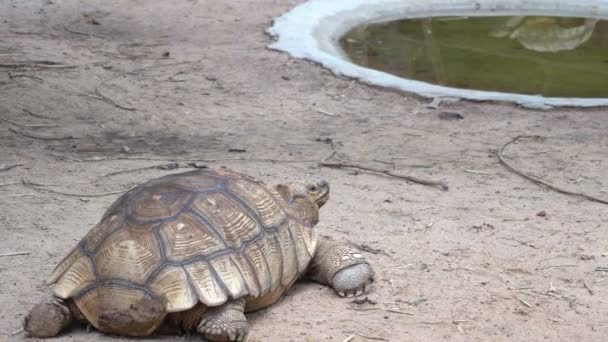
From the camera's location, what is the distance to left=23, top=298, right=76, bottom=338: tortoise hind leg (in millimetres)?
3709

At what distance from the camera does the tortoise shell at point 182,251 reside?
3691 mm

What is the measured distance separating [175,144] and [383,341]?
3202mm

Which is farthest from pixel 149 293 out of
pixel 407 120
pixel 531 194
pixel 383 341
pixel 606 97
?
pixel 606 97

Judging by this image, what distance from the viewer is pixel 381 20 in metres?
11.3

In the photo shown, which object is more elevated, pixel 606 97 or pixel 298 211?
pixel 298 211

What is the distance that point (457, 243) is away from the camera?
4.85m

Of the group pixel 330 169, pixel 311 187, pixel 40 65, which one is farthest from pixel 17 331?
pixel 40 65

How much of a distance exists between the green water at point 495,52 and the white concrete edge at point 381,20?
230 mm

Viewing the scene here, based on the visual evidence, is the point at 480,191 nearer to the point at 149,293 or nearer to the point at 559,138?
the point at 559,138

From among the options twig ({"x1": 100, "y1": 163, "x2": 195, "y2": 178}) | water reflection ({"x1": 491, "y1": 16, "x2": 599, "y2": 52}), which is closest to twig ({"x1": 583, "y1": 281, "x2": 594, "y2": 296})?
twig ({"x1": 100, "y1": 163, "x2": 195, "y2": 178})

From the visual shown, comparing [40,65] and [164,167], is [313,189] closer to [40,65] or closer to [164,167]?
[164,167]

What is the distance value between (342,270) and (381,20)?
7.43 meters

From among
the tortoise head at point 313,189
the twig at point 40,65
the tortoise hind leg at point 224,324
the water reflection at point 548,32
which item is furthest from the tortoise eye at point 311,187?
the water reflection at point 548,32

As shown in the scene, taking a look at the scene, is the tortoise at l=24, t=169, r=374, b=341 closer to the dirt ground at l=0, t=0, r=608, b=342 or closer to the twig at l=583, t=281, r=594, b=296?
the dirt ground at l=0, t=0, r=608, b=342
